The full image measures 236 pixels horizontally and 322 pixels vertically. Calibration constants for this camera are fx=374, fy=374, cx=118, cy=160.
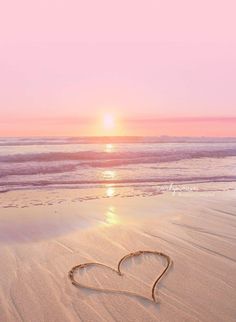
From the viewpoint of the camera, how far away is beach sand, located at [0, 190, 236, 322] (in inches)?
140

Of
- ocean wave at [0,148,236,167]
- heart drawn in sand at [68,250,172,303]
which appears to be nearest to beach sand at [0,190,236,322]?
heart drawn in sand at [68,250,172,303]

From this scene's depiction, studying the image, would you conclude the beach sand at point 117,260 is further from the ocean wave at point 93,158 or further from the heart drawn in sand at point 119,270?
the ocean wave at point 93,158

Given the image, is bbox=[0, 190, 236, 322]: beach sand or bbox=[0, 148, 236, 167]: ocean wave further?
bbox=[0, 148, 236, 167]: ocean wave

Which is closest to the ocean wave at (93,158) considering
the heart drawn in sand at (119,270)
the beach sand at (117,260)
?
the beach sand at (117,260)

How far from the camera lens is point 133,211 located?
7500 millimetres

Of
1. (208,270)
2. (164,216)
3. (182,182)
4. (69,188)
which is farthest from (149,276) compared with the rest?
(182,182)

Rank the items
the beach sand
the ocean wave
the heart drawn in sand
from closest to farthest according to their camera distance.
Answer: the beach sand
the heart drawn in sand
the ocean wave

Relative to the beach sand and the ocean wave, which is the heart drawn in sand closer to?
the beach sand

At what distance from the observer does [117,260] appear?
4.70 m

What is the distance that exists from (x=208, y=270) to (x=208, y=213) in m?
2.89

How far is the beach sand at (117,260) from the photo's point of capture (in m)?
3.55

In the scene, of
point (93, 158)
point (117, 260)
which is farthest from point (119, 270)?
point (93, 158)

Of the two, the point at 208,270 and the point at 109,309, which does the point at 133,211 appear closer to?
the point at 208,270

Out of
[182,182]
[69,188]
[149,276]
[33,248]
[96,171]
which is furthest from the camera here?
[96,171]
